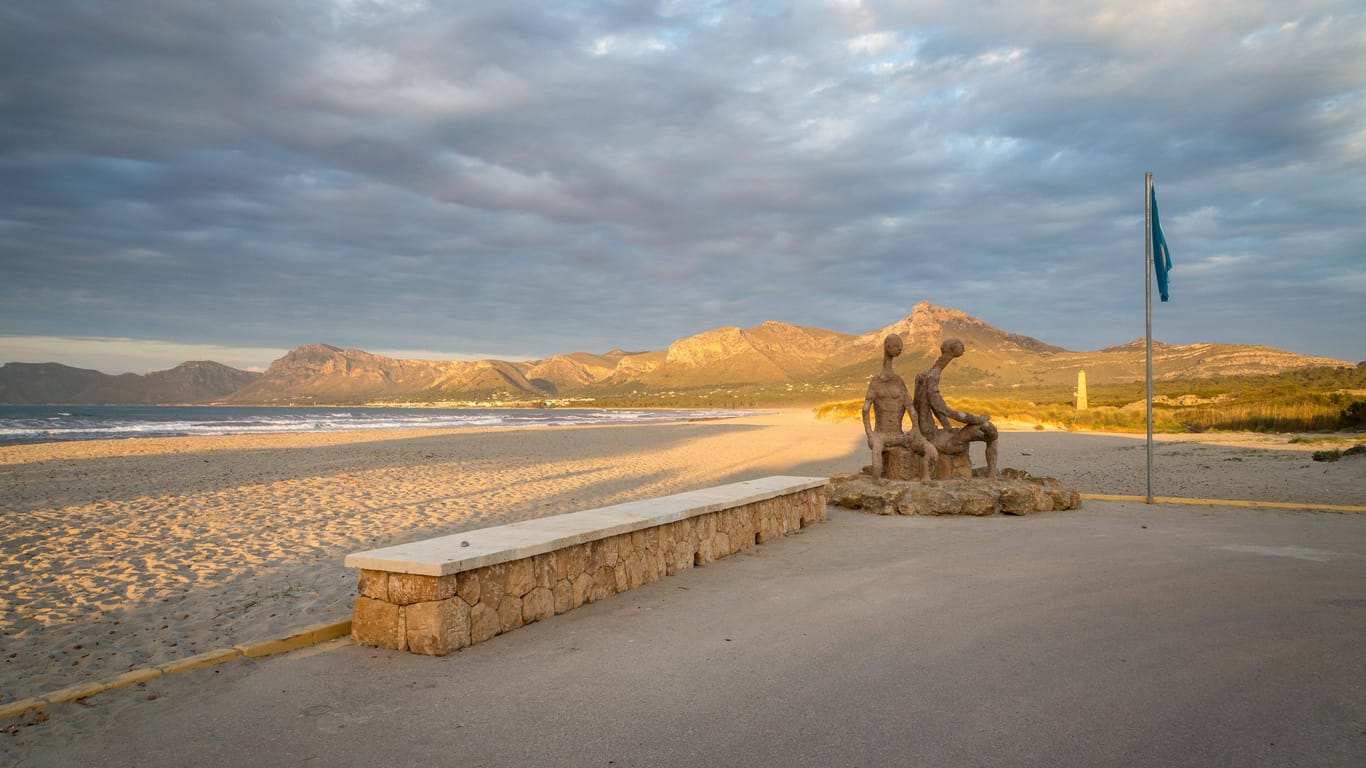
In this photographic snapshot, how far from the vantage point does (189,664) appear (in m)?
4.39

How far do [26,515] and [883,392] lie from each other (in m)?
12.4

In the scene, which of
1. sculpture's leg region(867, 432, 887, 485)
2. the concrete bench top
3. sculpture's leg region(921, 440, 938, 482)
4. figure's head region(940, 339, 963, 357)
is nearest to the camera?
the concrete bench top

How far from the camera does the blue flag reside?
10.5m

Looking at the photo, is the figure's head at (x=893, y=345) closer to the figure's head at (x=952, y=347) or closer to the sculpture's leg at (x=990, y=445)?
the figure's head at (x=952, y=347)

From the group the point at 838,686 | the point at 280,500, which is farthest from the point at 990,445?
the point at 280,500

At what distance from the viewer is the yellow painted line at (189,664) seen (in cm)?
381

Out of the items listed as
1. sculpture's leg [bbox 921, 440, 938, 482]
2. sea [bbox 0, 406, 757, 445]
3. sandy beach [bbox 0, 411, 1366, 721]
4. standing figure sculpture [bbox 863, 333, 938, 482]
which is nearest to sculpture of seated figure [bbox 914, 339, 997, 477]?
standing figure sculpture [bbox 863, 333, 938, 482]

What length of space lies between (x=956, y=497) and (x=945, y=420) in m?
1.50

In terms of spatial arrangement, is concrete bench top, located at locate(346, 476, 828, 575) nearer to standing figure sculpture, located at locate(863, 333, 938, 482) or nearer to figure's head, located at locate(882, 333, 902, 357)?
standing figure sculpture, located at locate(863, 333, 938, 482)

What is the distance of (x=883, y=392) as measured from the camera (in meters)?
11.0

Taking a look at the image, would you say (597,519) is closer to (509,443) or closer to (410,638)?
(410,638)

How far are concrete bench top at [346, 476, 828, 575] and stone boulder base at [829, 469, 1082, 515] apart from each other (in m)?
2.69

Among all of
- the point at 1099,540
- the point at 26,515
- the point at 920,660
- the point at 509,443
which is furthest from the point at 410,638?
the point at 509,443

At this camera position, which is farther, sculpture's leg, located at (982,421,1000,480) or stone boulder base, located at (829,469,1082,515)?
sculpture's leg, located at (982,421,1000,480)
